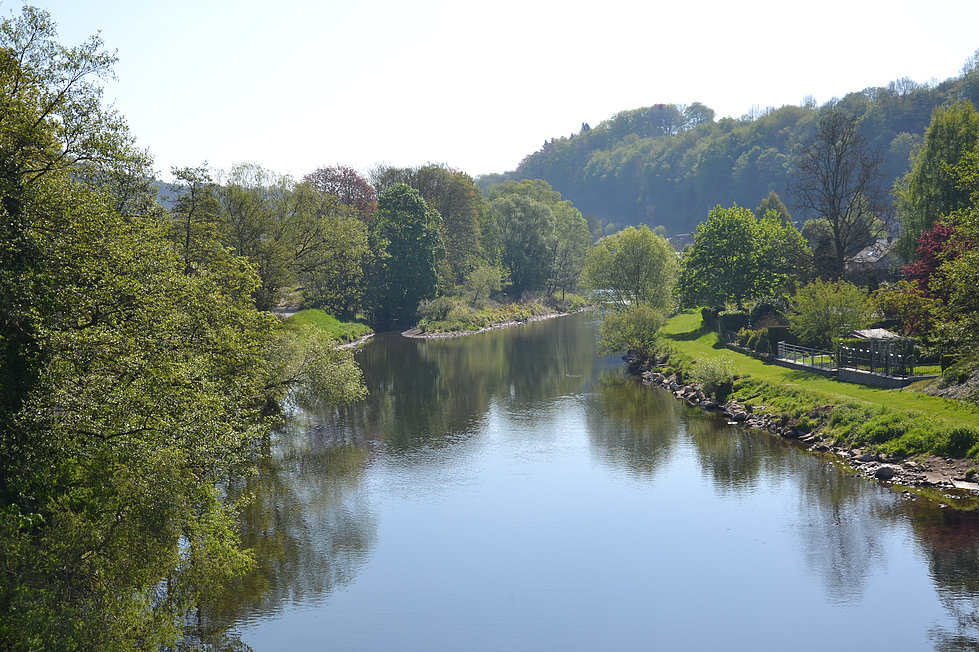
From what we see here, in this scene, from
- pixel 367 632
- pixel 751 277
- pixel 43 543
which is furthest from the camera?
pixel 751 277

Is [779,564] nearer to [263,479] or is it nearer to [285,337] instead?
[263,479]

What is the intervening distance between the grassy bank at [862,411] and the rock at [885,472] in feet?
4.25

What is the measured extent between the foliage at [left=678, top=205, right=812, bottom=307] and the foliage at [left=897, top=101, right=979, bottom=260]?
7.96 m

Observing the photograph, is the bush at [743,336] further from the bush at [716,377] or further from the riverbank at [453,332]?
the riverbank at [453,332]

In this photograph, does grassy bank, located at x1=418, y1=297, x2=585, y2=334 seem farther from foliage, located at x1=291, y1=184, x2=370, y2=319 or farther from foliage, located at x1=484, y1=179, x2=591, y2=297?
foliage, located at x1=291, y1=184, x2=370, y2=319

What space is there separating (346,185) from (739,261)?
2304 inches

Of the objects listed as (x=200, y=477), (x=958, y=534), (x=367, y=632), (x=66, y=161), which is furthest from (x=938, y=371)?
(x=66, y=161)

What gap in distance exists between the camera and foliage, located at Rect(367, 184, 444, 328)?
87500mm

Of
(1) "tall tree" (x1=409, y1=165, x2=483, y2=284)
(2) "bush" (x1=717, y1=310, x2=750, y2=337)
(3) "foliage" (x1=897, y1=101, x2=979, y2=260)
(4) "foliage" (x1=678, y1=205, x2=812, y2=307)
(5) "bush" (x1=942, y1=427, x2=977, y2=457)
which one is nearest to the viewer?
(5) "bush" (x1=942, y1=427, x2=977, y2=457)

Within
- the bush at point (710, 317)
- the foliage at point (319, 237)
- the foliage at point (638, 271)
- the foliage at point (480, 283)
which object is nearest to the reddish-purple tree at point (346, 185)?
the foliage at point (480, 283)

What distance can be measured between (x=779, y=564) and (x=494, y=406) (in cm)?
2597

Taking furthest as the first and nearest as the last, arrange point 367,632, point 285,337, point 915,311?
point 285,337
point 915,311
point 367,632

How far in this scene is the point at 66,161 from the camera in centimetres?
1980

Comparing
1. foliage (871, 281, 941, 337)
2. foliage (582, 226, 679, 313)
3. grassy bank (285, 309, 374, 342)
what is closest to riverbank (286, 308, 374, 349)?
grassy bank (285, 309, 374, 342)
